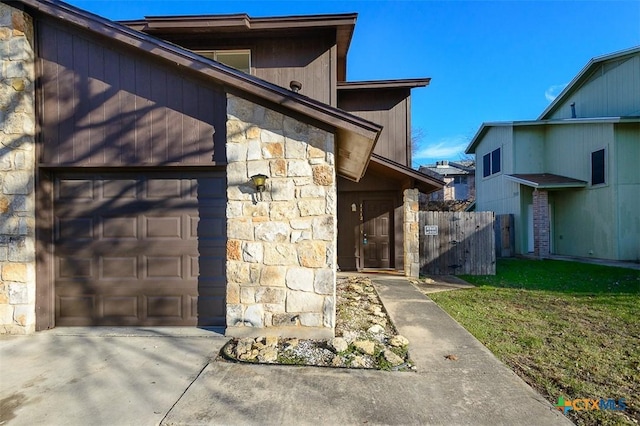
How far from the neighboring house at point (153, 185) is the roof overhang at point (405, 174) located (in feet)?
10.4

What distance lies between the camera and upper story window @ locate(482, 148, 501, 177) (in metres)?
15.1

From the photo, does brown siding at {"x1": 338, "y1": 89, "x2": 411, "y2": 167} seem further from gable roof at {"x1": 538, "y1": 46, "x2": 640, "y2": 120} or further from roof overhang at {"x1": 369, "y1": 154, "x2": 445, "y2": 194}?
gable roof at {"x1": 538, "y1": 46, "x2": 640, "y2": 120}

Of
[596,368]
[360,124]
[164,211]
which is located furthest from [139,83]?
[596,368]

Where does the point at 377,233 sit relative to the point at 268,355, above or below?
above

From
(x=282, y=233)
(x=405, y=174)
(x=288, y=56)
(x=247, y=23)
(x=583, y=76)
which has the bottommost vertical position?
(x=282, y=233)

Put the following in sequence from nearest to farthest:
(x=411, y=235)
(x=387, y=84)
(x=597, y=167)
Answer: (x=411, y=235)
(x=387, y=84)
(x=597, y=167)

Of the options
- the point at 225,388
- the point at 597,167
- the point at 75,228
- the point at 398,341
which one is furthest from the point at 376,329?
the point at 597,167

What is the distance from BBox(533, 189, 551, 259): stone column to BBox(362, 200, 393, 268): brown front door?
7584mm

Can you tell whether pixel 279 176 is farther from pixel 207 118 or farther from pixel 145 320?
pixel 145 320

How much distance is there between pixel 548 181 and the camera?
1218cm

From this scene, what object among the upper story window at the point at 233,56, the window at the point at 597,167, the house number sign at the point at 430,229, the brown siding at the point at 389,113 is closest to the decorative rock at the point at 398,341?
the house number sign at the point at 430,229

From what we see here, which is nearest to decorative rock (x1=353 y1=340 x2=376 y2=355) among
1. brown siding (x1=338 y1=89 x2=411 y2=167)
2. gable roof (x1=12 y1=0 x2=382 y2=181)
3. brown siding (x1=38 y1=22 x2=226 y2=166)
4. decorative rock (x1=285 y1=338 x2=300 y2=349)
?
decorative rock (x1=285 y1=338 x2=300 y2=349)

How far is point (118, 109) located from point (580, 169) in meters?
15.5

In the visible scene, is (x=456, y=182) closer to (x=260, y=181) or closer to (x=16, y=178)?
(x=260, y=181)
